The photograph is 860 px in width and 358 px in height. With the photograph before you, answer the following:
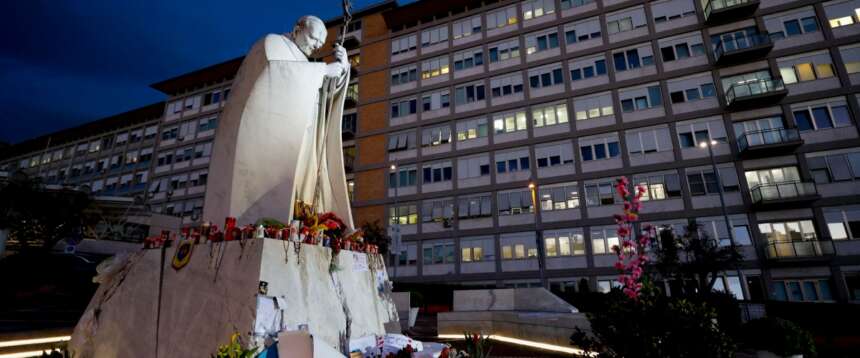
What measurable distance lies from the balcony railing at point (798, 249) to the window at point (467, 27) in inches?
1097

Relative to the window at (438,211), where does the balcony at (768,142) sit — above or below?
above

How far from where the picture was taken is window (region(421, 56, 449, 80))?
127 ft

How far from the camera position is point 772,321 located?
347 inches

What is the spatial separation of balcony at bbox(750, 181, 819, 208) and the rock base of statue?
90.3 feet

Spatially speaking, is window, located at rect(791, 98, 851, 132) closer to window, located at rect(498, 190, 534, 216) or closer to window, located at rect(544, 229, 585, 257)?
window, located at rect(544, 229, 585, 257)

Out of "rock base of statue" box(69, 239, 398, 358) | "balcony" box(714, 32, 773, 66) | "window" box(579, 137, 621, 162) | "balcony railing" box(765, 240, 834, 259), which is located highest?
"balcony" box(714, 32, 773, 66)

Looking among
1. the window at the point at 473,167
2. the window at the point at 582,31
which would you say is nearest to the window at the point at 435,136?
the window at the point at 473,167

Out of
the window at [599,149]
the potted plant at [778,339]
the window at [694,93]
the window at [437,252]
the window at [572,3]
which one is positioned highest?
the window at [572,3]

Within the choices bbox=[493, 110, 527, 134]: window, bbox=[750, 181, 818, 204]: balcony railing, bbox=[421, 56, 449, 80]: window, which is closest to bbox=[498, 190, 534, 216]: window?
bbox=[493, 110, 527, 134]: window

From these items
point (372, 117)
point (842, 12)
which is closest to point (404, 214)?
point (372, 117)

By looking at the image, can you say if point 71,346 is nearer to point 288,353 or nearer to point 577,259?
point 288,353

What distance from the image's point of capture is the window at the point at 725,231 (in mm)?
26078

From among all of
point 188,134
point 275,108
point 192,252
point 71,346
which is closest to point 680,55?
point 275,108

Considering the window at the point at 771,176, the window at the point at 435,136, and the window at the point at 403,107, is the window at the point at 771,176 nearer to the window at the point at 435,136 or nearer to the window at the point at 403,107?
the window at the point at 435,136
